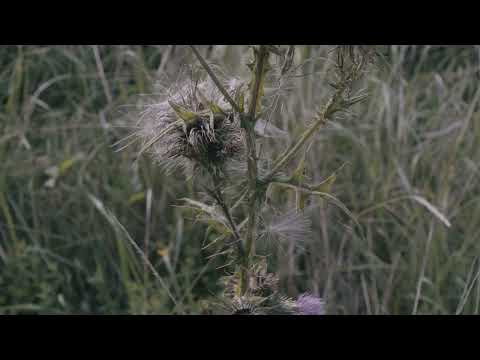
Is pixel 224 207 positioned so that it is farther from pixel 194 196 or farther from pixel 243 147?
pixel 194 196

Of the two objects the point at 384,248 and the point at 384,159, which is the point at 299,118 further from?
the point at 384,248

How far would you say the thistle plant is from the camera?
0.80m

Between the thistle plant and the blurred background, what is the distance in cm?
123

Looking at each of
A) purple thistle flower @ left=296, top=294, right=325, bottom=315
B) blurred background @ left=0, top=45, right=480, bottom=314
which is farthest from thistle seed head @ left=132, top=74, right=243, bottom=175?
blurred background @ left=0, top=45, right=480, bottom=314

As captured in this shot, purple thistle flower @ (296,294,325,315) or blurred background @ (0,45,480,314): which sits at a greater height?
purple thistle flower @ (296,294,325,315)

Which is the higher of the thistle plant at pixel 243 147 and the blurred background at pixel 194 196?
the thistle plant at pixel 243 147

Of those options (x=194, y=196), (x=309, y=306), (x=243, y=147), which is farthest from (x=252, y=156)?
(x=194, y=196)

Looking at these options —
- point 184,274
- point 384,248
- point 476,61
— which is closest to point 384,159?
point 384,248

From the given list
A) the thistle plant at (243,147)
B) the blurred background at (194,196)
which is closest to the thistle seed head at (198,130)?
the thistle plant at (243,147)

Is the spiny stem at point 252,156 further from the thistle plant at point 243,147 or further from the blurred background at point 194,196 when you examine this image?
the blurred background at point 194,196

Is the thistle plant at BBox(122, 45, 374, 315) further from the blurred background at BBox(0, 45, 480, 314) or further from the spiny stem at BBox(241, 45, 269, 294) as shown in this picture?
the blurred background at BBox(0, 45, 480, 314)

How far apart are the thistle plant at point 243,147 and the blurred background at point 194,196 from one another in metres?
1.23

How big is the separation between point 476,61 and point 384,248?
3.93 ft

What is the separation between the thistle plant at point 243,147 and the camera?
802mm
